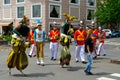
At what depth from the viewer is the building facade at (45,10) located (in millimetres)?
46844

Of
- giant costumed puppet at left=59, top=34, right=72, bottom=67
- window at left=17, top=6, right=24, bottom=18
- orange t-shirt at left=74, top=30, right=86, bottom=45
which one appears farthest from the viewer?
window at left=17, top=6, right=24, bottom=18

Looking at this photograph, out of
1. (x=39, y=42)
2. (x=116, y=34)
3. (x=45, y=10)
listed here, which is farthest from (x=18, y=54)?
(x=116, y=34)

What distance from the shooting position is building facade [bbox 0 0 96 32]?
154 feet

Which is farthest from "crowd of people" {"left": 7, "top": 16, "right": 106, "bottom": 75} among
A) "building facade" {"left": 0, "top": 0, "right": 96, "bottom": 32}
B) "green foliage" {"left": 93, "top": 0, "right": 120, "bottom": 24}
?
"green foliage" {"left": 93, "top": 0, "right": 120, "bottom": 24}

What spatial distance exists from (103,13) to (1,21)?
1712 cm

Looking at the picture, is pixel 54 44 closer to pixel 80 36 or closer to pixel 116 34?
pixel 80 36

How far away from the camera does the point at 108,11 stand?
51.4 meters

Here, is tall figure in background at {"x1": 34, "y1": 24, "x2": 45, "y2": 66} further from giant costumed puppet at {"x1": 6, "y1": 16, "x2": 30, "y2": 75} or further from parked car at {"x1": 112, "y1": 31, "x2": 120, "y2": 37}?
parked car at {"x1": 112, "y1": 31, "x2": 120, "y2": 37}

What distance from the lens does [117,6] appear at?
4956 centimetres

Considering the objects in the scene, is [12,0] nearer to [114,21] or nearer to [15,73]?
[114,21]

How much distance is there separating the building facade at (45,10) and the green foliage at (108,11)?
226cm

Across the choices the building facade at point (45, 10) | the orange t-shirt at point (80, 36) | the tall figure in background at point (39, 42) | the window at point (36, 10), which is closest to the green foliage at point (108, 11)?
the building facade at point (45, 10)

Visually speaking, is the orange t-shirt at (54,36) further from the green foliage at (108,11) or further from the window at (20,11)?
the window at (20,11)

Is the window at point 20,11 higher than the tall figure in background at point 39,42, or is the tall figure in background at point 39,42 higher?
the window at point 20,11
